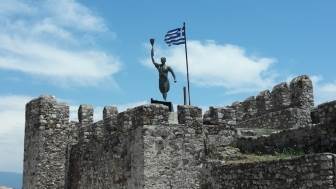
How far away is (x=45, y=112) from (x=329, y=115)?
32.3ft

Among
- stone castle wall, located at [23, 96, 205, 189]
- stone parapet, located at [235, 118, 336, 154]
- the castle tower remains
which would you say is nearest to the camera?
stone parapet, located at [235, 118, 336, 154]


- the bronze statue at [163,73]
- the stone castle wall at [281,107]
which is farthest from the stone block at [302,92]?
the bronze statue at [163,73]

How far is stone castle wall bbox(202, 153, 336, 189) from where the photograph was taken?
9.59m

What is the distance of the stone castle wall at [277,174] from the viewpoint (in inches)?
377

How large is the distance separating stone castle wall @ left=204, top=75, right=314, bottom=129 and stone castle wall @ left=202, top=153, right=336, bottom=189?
5.81 metres

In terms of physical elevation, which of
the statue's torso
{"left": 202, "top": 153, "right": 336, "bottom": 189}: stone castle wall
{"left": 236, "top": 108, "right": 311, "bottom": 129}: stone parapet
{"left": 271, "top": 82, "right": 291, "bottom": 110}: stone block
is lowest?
{"left": 202, "top": 153, "right": 336, "bottom": 189}: stone castle wall

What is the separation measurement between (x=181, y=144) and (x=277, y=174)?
3.55 meters

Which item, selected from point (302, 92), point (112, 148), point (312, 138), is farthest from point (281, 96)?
point (312, 138)

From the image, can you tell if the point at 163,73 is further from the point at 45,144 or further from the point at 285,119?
the point at 285,119

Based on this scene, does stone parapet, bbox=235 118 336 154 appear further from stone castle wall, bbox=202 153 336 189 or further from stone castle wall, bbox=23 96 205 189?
stone castle wall, bbox=23 96 205 189

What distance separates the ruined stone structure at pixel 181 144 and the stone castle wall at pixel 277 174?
0.06ft

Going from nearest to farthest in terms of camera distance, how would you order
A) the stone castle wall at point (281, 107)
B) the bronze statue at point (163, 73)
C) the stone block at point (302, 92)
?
the bronze statue at point (163, 73)
the stone castle wall at point (281, 107)
the stone block at point (302, 92)

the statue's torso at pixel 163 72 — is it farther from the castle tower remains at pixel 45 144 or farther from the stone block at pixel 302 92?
the stone block at pixel 302 92

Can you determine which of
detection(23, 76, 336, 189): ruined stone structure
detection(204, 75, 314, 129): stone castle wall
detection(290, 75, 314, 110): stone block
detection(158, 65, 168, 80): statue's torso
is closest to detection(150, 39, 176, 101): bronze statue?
detection(158, 65, 168, 80): statue's torso
